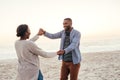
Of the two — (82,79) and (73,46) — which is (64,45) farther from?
(82,79)

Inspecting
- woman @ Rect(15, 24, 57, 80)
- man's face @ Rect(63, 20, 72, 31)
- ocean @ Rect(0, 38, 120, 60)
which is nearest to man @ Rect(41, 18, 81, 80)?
man's face @ Rect(63, 20, 72, 31)

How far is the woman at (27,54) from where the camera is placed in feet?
18.9

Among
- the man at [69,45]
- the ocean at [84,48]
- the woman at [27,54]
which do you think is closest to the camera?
the woman at [27,54]

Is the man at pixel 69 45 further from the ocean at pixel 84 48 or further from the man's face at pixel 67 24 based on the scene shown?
the ocean at pixel 84 48

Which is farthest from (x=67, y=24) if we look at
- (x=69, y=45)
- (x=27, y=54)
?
(x=27, y=54)

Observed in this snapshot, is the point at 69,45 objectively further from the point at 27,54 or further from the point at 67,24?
the point at 27,54

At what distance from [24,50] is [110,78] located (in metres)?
6.43

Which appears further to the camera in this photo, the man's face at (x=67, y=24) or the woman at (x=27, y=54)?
the man's face at (x=67, y=24)

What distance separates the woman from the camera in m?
5.77

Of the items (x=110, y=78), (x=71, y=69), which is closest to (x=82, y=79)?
(x=110, y=78)

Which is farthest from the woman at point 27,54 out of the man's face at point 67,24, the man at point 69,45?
the man's face at point 67,24

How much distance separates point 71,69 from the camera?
7.59 metres

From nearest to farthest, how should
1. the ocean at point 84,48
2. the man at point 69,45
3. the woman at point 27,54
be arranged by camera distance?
the woman at point 27,54 < the man at point 69,45 < the ocean at point 84,48

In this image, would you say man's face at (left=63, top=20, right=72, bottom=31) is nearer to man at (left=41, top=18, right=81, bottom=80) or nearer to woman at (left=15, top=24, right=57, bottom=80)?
man at (left=41, top=18, right=81, bottom=80)
